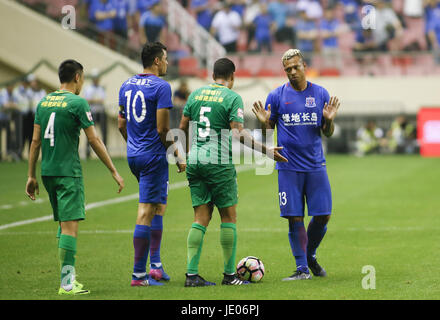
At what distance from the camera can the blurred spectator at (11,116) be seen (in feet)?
82.1

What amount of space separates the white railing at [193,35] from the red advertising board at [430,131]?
7266mm

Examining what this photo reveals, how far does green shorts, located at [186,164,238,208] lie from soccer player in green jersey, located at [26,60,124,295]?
2.58 feet

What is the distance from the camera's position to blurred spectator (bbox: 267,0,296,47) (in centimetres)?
3061

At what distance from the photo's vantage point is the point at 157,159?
27.7ft

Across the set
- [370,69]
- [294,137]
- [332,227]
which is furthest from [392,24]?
[294,137]

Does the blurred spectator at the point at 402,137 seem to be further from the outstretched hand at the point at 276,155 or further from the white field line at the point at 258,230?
the outstretched hand at the point at 276,155

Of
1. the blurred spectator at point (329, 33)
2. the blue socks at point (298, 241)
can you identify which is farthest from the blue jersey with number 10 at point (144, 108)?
the blurred spectator at point (329, 33)

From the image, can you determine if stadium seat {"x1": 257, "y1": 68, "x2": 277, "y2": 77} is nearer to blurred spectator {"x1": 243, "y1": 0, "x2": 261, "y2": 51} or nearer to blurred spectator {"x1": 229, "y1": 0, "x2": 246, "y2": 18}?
blurred spectator {"x1": 243, "y1": 0, "x2": 261, "y2": 51}

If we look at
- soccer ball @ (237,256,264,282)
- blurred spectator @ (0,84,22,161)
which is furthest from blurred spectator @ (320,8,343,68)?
soccer ball @ (237,256,264,282)

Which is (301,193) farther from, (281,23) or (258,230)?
(281,23)

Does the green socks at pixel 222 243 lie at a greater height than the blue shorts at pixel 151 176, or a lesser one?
lesser

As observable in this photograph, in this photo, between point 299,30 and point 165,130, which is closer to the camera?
point 165,130

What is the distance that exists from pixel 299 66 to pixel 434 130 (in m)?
21.6
